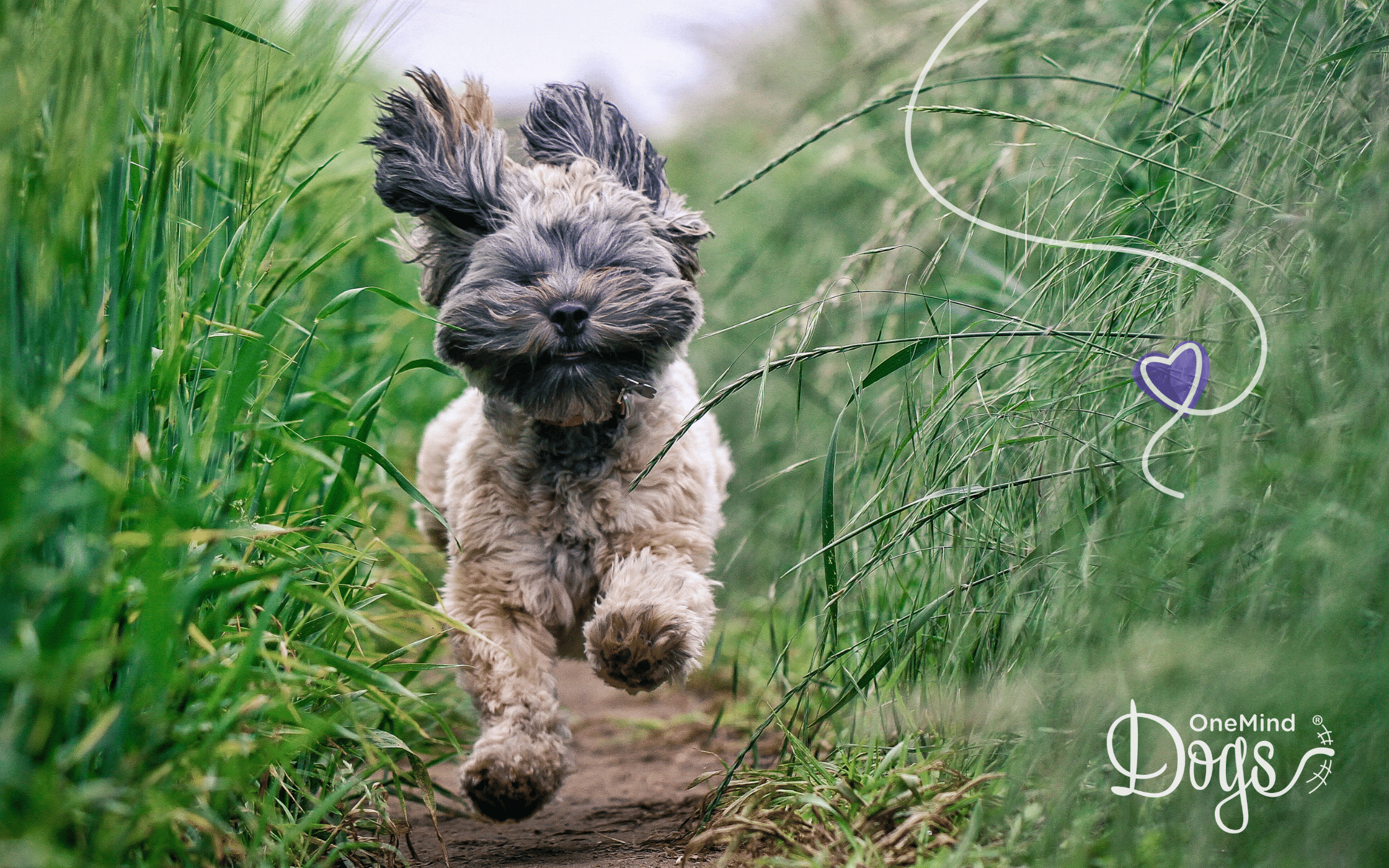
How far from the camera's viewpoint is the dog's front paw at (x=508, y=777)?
224cm

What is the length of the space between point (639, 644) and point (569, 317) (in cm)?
76

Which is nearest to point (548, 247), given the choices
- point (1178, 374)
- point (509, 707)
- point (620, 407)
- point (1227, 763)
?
point (620, 407)

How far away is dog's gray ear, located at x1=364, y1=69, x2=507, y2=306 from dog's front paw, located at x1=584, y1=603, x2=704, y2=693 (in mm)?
1014

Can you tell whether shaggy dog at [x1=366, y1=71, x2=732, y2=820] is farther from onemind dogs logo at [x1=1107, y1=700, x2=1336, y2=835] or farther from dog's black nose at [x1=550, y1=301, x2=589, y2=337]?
onemind dogs logo at [x1=1107, y1=700, x2=1336, y2=835]

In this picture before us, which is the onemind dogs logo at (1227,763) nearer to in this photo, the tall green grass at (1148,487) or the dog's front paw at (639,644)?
the tall green grass at (1148,487)

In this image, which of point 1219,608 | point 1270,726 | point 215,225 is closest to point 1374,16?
point 1219,608

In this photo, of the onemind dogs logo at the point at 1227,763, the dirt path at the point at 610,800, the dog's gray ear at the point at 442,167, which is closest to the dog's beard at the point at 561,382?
the dog's gray ear at the point at 442,167

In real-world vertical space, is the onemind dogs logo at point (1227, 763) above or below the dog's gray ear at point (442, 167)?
below

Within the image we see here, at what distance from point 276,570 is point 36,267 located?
0.57 metres

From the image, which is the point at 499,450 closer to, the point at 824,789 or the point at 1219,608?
the point at 824,789

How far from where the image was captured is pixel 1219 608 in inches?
63.8

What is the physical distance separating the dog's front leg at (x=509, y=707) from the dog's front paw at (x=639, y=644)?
0.63 ft

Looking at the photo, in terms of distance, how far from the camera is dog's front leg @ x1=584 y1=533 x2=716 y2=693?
2.29 meters

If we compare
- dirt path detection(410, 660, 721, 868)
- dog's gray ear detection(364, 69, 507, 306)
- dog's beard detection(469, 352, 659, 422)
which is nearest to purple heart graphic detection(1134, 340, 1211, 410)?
dog's beard detection(469, 352, 659, 422)
